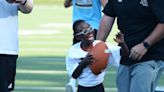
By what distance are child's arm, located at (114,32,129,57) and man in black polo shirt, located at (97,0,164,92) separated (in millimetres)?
52

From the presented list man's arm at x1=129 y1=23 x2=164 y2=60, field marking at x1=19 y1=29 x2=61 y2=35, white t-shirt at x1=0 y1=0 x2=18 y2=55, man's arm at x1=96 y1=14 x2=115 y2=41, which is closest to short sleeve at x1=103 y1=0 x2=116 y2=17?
man's arm at x1=96 y1=14 x2=115 y2=41

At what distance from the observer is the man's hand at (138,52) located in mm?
7328

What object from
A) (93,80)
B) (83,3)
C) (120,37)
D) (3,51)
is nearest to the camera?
(120,37)

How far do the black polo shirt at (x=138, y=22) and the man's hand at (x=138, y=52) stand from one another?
129mm

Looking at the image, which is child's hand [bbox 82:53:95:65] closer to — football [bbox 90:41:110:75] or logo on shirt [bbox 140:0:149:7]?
football [bbox 90:41:110:75]

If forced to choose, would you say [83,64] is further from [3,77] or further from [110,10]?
[3,77]

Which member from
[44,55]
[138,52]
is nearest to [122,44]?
[138,52]

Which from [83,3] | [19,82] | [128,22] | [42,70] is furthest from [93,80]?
[42,70]

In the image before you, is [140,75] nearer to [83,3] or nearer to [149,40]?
[149,40]

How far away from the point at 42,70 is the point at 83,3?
358 cm

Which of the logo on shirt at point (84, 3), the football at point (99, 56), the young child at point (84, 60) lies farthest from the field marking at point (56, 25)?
the football at point (99, 56)

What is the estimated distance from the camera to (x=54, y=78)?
13570mm

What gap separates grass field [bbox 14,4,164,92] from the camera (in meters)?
12.9

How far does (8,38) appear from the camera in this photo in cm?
782
